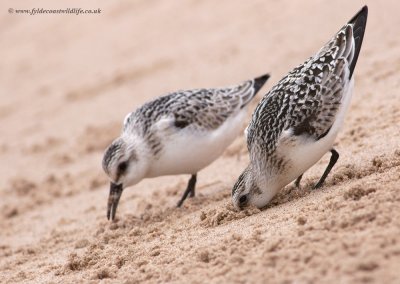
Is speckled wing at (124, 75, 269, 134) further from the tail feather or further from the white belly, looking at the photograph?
the tail feather

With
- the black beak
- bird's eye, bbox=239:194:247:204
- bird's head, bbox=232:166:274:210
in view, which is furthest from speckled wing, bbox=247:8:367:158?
the black beak

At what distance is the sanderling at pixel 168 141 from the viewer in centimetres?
595

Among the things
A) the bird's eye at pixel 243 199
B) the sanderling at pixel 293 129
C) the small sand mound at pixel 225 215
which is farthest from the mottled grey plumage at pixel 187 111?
the bird's eye at pixel 243 199

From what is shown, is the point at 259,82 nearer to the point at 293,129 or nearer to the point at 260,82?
the point at 260,82

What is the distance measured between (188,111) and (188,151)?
0.40m

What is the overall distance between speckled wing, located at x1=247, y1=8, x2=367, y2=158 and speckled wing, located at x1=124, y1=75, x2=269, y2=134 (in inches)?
41.6

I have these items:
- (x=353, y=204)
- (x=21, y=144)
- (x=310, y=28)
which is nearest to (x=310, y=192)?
(x=353, y=204)

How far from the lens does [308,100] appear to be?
195 inches

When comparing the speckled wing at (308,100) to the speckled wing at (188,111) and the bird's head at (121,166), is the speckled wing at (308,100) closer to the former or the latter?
the speckled wing at (188,111)

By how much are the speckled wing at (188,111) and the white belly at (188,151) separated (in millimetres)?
82

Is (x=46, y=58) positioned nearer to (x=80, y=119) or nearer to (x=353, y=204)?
(x=80, y=119)

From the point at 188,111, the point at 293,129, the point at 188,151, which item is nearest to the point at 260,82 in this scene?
the point at 188,111

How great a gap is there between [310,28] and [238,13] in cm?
188

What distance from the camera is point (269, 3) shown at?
10820 mm
